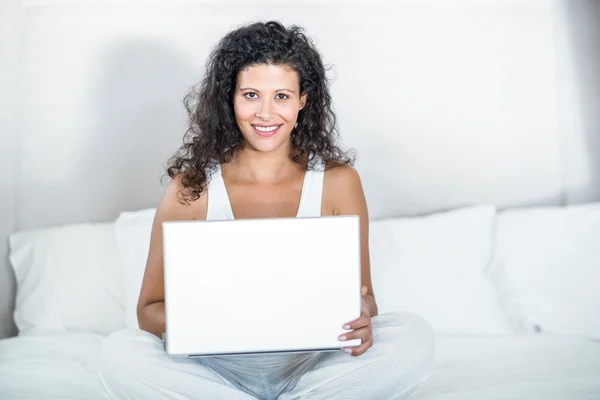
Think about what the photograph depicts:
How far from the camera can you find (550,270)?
2426 millimetres

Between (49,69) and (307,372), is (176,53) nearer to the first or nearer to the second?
(49,69)

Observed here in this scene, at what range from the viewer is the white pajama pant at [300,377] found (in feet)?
4.77

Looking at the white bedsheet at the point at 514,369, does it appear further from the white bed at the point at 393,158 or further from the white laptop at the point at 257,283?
the white laptop at the point at 257,283

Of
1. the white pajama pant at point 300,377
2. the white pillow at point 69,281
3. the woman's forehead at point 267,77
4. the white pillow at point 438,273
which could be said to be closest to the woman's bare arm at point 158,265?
the white pajama pant at point 300,377

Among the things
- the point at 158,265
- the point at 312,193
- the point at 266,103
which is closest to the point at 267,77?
the point at 266,103

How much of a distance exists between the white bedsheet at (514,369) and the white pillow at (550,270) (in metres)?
0.11

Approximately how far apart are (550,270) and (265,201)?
3.37ft

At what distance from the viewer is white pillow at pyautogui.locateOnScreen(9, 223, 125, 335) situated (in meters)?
2.30

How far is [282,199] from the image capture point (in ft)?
6.42

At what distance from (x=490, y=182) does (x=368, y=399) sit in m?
1.49

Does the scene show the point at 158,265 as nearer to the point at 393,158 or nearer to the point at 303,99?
the point at 303,99

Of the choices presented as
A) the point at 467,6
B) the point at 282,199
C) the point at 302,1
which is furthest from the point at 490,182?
the point at 282,199

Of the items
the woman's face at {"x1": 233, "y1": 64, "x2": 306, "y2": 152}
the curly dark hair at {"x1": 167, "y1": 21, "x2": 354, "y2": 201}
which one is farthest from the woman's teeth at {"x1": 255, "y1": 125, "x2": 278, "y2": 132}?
the curly dark hair at {"x1": 167, "y1": 21, "x2": 354, "y2": 201}

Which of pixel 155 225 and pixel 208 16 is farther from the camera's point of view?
pixel 208 16
